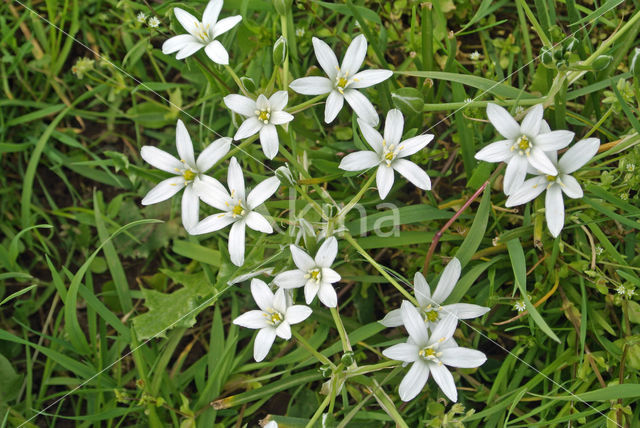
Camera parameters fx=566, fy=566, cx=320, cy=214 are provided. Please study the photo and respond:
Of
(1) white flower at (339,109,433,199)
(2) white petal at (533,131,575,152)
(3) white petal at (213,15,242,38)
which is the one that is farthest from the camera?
(3) white petal at (213,15,242,38)

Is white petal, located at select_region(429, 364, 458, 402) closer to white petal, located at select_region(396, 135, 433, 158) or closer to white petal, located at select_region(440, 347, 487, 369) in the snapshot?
white petal, located at select_region(440, 347, 487, 369)

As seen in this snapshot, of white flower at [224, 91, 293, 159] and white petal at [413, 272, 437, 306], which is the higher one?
white flower at [224, 91, 293, 159]

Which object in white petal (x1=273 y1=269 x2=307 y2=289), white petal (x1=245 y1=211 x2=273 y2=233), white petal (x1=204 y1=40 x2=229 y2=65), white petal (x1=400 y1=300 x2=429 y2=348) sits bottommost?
white petal (x1=400 y1=300 x2=429 y2=348)

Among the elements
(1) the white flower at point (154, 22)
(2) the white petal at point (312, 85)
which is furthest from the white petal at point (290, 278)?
(1) the white flower at point (154, 22)

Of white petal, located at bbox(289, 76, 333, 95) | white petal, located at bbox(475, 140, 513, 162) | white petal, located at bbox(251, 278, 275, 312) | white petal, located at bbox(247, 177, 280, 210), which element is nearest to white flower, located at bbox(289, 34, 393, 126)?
white petal, located at bbox(289, 76, 333, 95)

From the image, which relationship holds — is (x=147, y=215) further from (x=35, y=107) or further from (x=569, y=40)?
(x=569, y=40)

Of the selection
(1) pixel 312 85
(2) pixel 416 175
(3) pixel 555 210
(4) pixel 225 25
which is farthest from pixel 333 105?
(3) pixel 555 210
